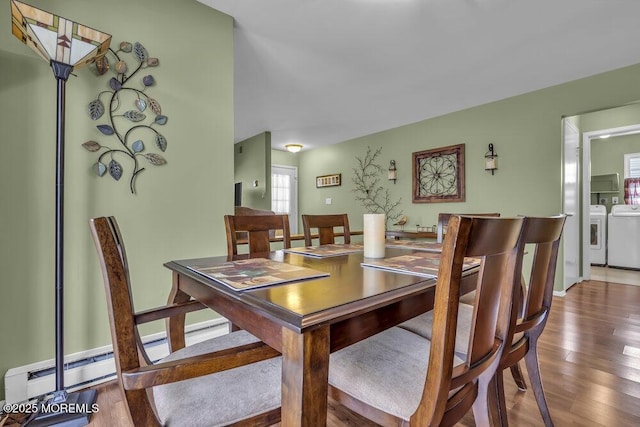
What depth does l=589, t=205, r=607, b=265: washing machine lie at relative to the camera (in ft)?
16.5

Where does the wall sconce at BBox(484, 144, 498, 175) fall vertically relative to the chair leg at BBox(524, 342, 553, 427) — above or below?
above

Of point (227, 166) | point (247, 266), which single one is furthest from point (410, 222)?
point (247, 266)

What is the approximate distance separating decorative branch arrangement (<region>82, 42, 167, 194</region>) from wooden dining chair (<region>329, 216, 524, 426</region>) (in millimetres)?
1661

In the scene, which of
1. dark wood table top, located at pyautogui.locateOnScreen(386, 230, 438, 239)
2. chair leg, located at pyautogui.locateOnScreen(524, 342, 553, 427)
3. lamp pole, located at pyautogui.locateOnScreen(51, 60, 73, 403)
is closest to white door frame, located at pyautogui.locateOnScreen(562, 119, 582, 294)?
dark wood table top, located at pyautogui.locateOnScreen(386, 230, 438, 239)

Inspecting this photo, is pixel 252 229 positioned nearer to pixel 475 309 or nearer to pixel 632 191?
pixel 475 309

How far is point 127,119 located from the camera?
5.79 feet

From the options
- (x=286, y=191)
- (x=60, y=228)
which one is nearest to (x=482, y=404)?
(x=60, y=228)

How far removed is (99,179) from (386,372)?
71.3 inches

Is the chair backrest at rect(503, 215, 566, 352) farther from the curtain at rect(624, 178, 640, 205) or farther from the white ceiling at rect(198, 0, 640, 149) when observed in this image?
the curtain at rect(624, 178, 640, 205)

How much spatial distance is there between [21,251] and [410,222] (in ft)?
14.1

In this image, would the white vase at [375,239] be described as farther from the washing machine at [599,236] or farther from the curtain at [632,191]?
the curtain at [632,191]

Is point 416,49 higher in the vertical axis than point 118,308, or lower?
higher

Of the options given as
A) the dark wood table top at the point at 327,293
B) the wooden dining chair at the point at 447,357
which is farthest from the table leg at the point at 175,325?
the wooden dining chair at the point at 447,357

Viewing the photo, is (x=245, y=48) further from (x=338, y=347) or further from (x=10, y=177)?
(x=338, y=347)
